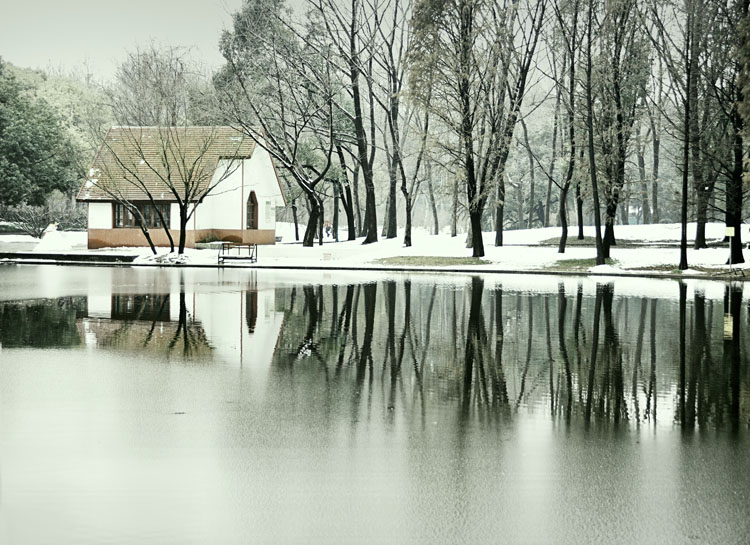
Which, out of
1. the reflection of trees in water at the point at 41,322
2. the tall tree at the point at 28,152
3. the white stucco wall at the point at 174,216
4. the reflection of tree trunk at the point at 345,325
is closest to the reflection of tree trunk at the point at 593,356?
the reflection of tree trunk at the point at 345,325

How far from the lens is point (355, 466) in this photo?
7.24 metres

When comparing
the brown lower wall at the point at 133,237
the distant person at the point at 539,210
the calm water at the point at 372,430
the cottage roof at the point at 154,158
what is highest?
the cottage roof at the point at 154,158

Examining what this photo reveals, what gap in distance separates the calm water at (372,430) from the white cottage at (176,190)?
120ft

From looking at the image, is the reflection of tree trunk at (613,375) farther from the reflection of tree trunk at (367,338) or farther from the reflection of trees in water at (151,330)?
the reflection of trees in water at (151,330)

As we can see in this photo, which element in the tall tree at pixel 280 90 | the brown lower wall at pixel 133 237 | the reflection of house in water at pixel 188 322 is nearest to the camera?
the reflection of house in water at pixel 188 322

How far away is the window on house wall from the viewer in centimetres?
5469

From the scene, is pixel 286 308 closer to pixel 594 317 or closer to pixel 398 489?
pixel 594 317

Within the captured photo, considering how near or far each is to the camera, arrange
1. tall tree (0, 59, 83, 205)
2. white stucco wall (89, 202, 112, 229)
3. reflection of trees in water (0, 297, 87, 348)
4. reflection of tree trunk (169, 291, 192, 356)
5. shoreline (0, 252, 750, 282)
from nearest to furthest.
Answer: reflection of tree trunk (169, 291, 192, 356) → reflection of trees in water (0, 297, 87, 348) → shoreline (0, 252, 750, 282) → white stucco wall (89, 202, 112, 229) → tall tree (0, 59, 83, 205)

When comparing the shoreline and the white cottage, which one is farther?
the white cottage

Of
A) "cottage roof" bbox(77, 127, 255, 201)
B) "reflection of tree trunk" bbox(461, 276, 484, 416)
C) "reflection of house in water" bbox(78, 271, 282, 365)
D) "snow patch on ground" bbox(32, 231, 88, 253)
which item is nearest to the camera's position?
"reflection of tree trunk" bbox(461, 276, 484, 416)

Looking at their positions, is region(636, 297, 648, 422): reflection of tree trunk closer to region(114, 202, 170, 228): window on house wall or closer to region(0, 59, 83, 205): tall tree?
region(114, 202, 170, 228): window on house wall

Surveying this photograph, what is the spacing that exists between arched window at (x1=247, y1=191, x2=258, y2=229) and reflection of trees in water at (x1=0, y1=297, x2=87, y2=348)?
35088 millimetres

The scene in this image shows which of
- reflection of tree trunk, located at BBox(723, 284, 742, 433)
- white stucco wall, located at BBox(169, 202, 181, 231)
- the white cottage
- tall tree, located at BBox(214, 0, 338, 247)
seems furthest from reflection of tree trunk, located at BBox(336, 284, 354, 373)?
the white cottage

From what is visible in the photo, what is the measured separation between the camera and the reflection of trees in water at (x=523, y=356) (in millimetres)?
10148
